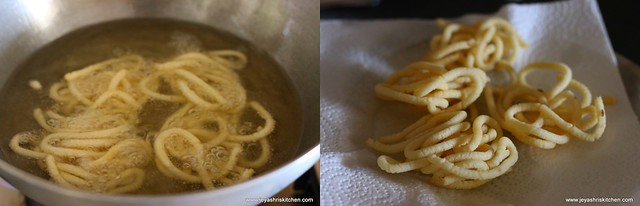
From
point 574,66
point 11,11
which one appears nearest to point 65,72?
point 11,11

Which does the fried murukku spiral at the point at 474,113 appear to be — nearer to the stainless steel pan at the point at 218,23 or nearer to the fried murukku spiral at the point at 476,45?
the fried murukku spiral at the point at 476,45

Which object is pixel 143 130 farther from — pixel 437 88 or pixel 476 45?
pixel 476 45

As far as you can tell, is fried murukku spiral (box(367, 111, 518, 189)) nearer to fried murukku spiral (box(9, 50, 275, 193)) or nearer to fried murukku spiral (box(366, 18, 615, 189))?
fried murukku spiral (box(366, 18, 615, 189))

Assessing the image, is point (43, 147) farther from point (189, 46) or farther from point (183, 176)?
point (189, 46)

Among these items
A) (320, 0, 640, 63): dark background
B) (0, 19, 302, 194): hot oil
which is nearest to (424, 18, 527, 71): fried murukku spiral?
(320, 0, 640, 63): dark background

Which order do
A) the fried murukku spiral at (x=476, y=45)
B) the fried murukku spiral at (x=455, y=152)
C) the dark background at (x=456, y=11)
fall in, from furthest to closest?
the dark background at (x=456, y=11), the fried murukku spiral at (x=476, y=45), the fried murukku spiral at (x=455, y=152)

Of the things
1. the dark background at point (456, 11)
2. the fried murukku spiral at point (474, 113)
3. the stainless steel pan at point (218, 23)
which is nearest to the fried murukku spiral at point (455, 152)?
the fried murukku spiral at point (474, 113)
